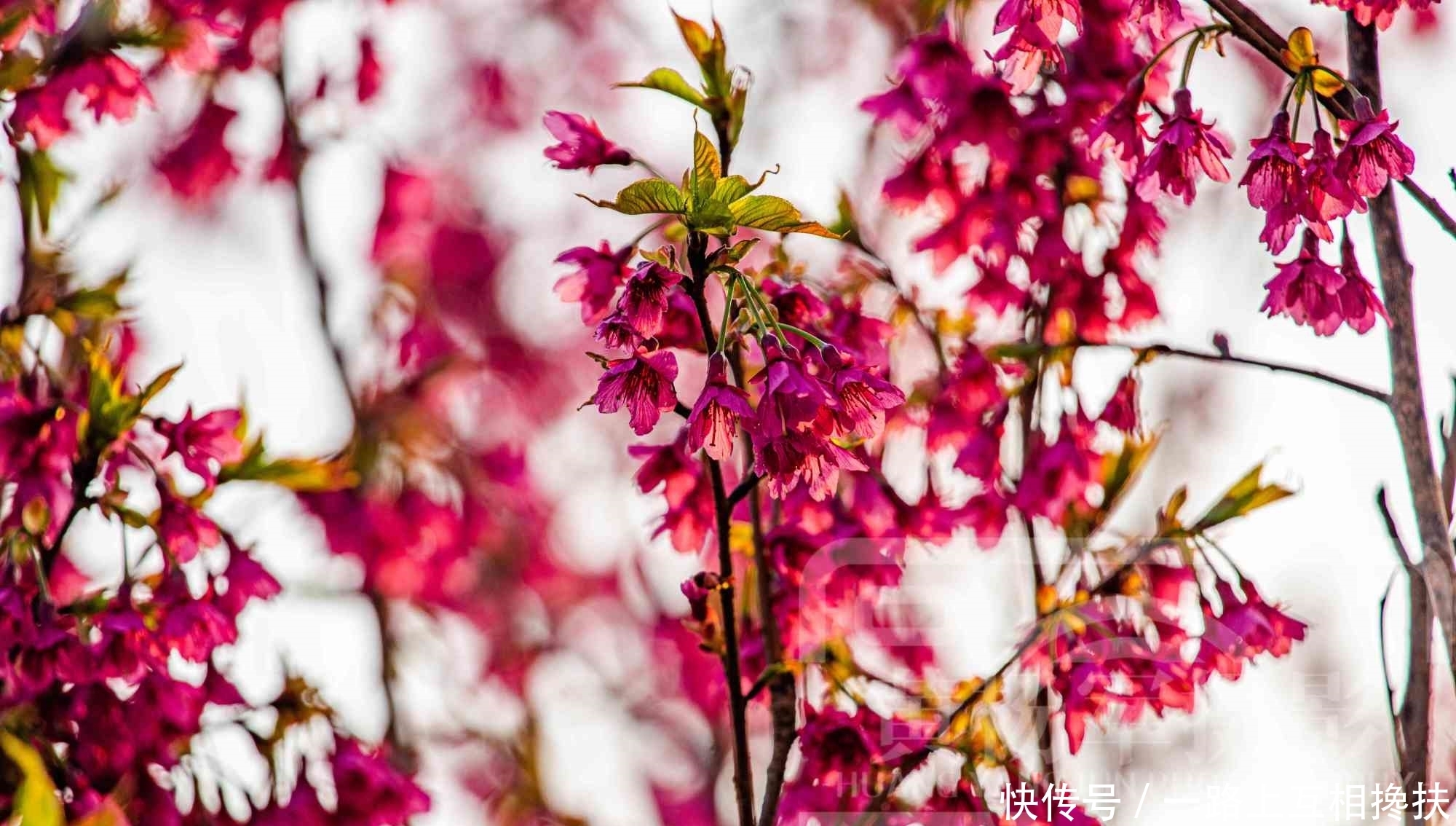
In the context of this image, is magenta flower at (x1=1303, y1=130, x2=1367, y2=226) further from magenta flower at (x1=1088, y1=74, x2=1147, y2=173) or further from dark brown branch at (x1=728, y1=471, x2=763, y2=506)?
dark brown branch at (x1=728, y1=471, x2=763, y2=506)

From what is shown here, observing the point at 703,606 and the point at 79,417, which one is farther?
the point at 79,417

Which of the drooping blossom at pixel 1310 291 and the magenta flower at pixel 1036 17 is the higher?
the magenta flower at pixel 1036 17

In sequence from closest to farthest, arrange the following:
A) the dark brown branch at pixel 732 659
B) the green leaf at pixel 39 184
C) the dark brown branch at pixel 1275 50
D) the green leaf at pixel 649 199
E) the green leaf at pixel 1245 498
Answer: the green leaf at pixel 649 199
the dark brown branch at pixel 732 659
the dark brown branch at pixel 1275 50
the green leaf at pixel 1245 498
the green leaf at pixel 39 184

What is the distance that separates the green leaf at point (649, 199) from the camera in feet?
2.42

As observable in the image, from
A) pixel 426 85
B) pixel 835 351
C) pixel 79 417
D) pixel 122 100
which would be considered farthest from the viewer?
pixel 426 85

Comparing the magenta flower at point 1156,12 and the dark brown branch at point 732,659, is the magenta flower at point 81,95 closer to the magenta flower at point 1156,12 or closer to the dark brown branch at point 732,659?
the dark brown branch at point 732,659

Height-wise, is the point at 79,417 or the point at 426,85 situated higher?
the point at 426,85

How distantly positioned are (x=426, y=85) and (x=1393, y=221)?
229 cm

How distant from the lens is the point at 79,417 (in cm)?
120

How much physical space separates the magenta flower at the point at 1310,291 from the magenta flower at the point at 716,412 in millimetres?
440

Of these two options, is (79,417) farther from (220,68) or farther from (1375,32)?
(1375,32)

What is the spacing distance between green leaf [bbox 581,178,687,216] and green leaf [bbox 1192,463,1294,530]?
588mm

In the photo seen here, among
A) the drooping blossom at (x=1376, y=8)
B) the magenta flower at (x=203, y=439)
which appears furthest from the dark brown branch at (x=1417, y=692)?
the magenta flower at (x=203, y=439)

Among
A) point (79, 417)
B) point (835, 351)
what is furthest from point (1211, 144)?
point (79, 417)
